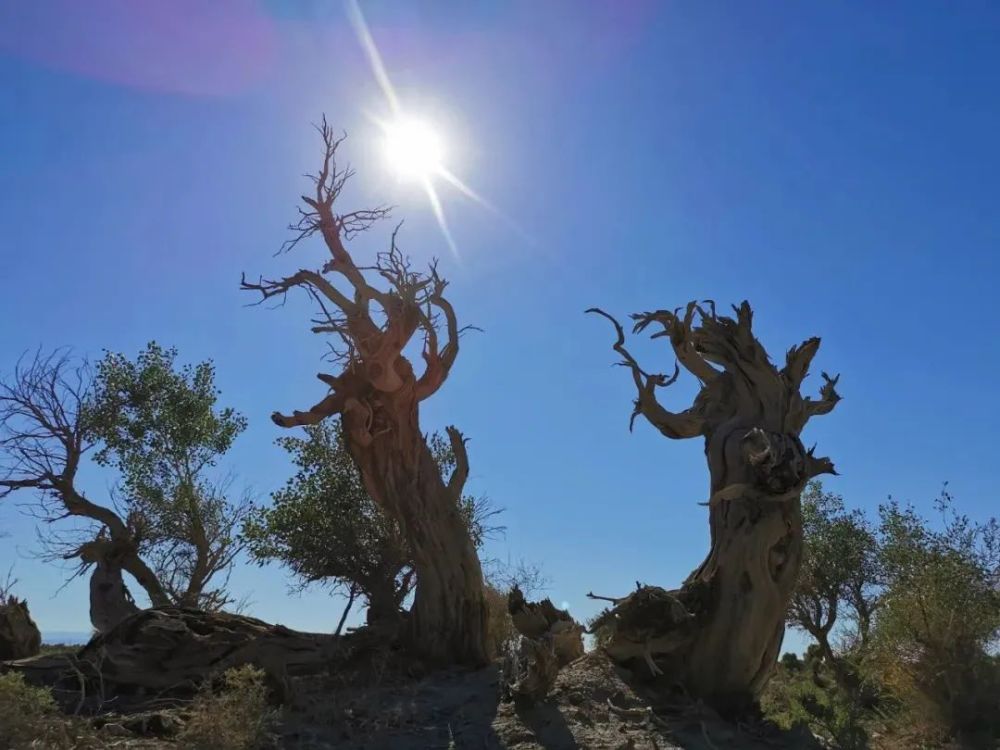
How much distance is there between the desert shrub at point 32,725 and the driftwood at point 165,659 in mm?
2833

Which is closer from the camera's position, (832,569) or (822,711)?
(822,711)

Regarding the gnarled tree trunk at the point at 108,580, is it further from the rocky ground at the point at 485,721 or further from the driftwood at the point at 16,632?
the rocky ground at the point at 485,721

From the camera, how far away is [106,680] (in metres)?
11.1

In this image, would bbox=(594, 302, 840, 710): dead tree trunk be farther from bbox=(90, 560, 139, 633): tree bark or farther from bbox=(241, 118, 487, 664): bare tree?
bbox=(90, 560, 139, 633): tree bark

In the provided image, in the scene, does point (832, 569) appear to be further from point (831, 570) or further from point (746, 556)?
point (746, 556)

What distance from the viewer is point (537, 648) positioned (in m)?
10.2

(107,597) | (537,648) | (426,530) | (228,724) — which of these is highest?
(426,530)

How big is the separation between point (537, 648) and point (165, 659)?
5.71m

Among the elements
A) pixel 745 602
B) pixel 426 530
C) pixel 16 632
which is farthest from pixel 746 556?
pixel 16 632

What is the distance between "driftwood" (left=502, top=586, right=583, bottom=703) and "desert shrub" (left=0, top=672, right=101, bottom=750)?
16.8 ft

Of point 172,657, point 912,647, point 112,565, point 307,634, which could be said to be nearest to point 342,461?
point 112,565

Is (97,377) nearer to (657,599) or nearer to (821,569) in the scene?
(657,599)

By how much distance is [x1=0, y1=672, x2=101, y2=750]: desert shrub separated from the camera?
6715mm

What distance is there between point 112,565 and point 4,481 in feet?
14.1
